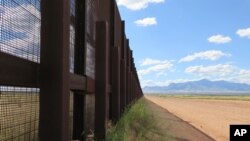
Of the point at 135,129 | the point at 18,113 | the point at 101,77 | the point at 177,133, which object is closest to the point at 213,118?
the point at 177,133

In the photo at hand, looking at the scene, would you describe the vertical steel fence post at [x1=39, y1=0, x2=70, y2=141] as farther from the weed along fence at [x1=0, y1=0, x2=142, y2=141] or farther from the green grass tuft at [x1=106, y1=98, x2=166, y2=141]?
the green grass tuft at [x1=106, y1=98, x2=166, y2=141]

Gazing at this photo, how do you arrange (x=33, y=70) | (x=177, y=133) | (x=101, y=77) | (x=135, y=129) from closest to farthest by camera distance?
(x=33, y=70) < (x=101, y=77) < (x=135, y=129) < (x=177, y=133)

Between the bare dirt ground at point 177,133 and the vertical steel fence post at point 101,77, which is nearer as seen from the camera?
the vertical steel fence post at point 101,77

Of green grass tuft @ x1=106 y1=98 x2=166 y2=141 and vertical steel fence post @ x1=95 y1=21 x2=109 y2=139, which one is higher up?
vertical steel fence post @ x1=95 y1=21 x2=109 y2=139

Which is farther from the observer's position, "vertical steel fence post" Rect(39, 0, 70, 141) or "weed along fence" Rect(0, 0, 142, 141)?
"vertical steel fence post" Rect(39, 0, 70, 141)

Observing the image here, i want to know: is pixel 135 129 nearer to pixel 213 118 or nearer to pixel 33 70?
pixel 33 70

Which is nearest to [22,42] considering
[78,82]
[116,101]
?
[78,82]

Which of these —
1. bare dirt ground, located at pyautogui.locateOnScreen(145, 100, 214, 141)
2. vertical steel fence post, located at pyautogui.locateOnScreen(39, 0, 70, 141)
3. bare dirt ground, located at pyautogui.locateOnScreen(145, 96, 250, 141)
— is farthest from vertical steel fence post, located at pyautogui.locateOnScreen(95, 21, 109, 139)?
bare dirt ground, located at pyautogui.locateOnScreen(145, 96, 250, 141)

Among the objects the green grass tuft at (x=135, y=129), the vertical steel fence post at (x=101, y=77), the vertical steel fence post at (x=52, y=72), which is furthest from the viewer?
the green grass tuft at (x=135, y=129)

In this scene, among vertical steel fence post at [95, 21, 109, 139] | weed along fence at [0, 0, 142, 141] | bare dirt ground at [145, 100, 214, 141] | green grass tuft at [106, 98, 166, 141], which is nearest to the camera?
weed along fence at [0, 0, 142, 141]

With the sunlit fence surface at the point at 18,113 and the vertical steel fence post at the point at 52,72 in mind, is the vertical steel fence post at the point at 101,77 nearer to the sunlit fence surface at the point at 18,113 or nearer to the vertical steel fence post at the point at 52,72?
the sunlit fence surface at the point at 18,113

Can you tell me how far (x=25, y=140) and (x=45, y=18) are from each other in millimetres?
883

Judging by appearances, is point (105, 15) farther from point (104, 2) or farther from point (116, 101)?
point (116, 101)

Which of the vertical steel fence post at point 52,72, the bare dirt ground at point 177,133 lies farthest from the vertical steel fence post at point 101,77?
the bare dirt ground at point 177,133
